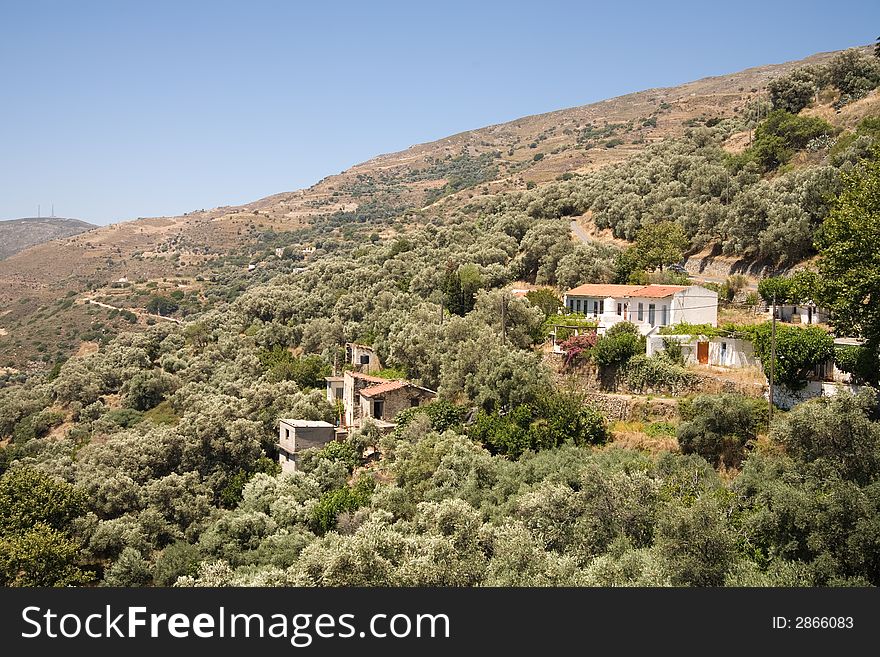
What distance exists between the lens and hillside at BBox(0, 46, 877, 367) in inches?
3307

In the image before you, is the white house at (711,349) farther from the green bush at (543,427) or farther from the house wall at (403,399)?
the house wall at (403,399)

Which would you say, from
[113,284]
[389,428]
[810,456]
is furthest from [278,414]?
[113,284]

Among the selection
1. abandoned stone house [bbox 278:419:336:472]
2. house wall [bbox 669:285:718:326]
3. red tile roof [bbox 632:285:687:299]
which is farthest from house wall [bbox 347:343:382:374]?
house wall [bbox 669:285:718:326]

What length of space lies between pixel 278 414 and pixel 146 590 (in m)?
27.3

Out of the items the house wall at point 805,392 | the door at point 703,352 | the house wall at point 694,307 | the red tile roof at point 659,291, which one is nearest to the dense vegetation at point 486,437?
the house wall at point 805,392

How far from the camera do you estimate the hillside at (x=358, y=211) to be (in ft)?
276

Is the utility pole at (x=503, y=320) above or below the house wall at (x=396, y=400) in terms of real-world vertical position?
above

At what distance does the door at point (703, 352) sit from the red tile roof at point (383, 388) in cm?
1365

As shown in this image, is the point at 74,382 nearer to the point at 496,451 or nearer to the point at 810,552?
the point at 496,451

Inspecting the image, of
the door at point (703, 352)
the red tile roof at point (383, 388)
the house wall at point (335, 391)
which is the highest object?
the door at point (703, 352)

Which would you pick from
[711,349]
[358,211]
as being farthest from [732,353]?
[358,211]

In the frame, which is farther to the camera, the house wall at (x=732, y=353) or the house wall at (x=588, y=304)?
the house wall at (x=588, y=304)

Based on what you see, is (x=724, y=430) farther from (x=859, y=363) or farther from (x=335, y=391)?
(x=335, y=391)

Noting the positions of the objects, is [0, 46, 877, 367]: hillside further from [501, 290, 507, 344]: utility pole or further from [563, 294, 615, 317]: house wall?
[501, 290, 507, 344]: utility pole
